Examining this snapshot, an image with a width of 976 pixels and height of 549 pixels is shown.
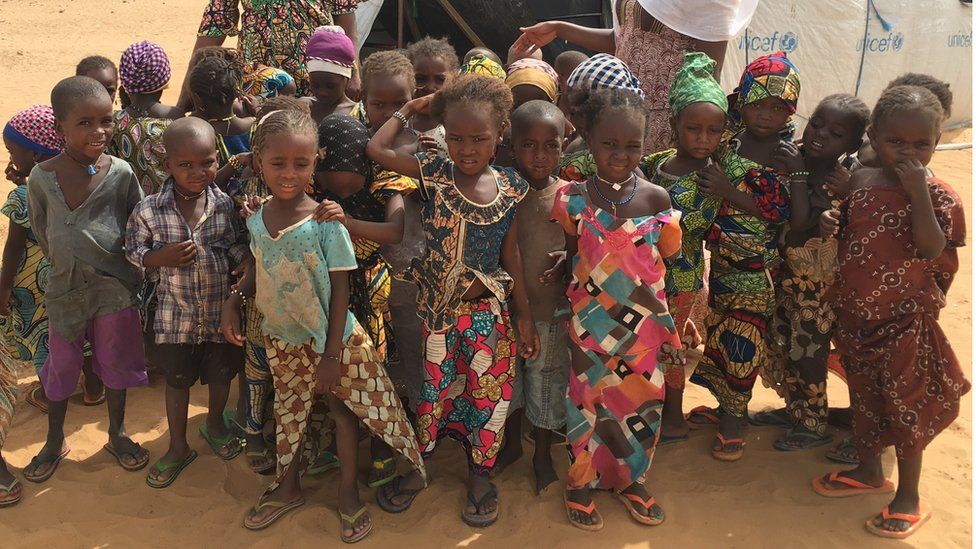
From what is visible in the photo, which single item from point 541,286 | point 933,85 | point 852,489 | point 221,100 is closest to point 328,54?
point 221,100

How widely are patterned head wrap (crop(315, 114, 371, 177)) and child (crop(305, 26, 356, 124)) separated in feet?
1.81

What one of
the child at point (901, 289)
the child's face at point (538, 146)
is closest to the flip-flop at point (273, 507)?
the child's face at point (538, 146)

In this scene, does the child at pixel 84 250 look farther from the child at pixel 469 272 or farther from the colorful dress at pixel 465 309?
the colorful dress at pixel 465 309

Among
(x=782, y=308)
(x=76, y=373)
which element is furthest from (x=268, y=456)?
(x=782, y=308)

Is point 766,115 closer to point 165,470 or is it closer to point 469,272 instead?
point 469,272

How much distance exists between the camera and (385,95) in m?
3.20

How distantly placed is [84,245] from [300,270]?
41.0 inches

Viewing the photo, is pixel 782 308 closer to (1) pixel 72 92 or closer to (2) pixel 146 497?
(2) pixel 146 497

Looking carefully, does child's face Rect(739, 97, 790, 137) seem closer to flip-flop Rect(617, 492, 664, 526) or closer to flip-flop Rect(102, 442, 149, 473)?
flip-flop Rect(617, 492, 664, 526)

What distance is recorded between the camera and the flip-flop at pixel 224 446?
349 centimetres

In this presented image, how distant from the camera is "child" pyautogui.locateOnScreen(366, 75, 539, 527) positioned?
111 inches

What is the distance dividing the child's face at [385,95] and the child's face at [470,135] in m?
0.46

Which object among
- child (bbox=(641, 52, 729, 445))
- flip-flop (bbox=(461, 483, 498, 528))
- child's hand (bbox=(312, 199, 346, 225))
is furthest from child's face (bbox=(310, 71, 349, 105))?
flip-flop (bbox=(461, 483, 498, 528))

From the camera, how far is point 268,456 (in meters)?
3.42
